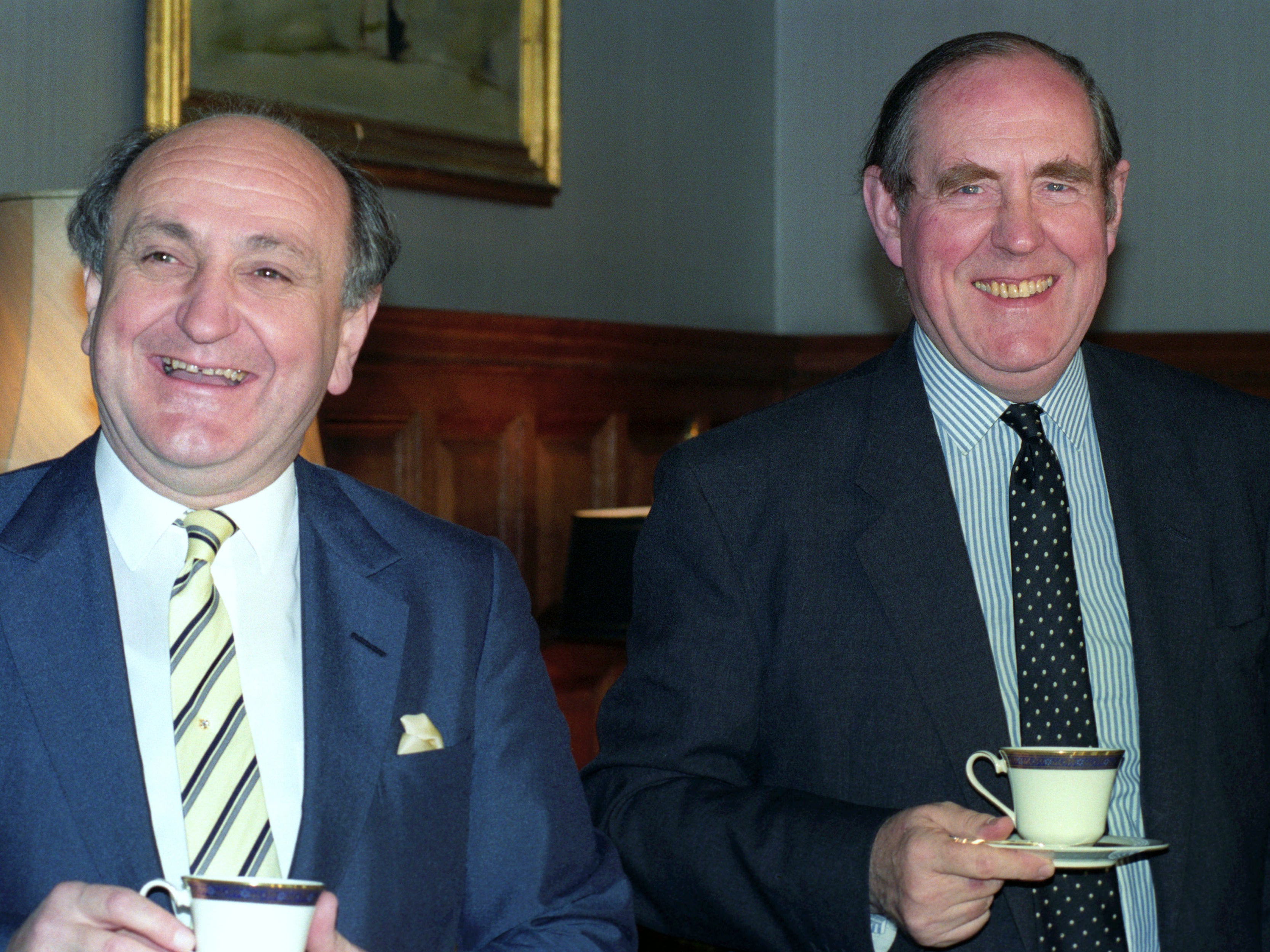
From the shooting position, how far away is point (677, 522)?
199 cm

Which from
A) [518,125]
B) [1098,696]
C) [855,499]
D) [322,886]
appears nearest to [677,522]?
[855,499]

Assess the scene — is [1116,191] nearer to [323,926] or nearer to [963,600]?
[963,600]

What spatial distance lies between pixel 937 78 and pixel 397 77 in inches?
73.5

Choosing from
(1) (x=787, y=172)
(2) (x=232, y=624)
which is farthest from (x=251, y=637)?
(1) (x=787, y=172)

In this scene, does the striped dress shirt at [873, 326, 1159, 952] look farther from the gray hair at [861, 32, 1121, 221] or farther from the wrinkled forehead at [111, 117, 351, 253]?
the wrinkled forehead at [111, 117, 351, 253]

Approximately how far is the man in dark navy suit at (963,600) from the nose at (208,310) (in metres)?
0.62

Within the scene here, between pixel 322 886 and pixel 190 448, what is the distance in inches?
23.8

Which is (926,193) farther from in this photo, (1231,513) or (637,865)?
(637,865)

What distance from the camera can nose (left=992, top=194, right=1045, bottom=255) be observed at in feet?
6.46

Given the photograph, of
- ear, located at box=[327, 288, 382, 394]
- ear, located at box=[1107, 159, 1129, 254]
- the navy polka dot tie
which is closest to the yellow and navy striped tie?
ear, located at box=[327, 288, 382, 394]

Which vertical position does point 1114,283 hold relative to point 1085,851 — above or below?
above

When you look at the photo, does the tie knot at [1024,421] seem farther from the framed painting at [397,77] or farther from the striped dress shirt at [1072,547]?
the framed painting at [397,77]

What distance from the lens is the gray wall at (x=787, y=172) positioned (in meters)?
4.21

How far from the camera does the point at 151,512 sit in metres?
1.67
